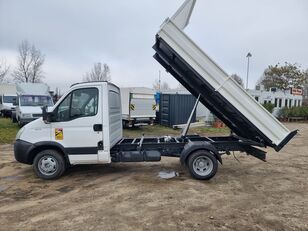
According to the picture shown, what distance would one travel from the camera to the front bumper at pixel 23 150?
22.5 ft

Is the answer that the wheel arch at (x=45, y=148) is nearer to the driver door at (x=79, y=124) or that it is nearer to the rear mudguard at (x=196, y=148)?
the driver door at (x=79, y=124)

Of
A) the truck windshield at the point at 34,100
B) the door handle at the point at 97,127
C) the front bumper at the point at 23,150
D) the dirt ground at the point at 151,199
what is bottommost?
the dirt ground at the point at 151,199

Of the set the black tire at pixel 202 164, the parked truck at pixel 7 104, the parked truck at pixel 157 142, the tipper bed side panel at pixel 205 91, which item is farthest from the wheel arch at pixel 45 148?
the parked truck at pixel 7 104

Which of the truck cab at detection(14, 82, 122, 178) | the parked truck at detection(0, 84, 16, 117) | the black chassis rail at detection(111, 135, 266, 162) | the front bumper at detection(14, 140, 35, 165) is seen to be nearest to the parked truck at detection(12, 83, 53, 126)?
the parked truck at detection(0, 84, 16, 117)

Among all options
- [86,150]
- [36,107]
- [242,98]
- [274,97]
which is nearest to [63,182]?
[86,150]

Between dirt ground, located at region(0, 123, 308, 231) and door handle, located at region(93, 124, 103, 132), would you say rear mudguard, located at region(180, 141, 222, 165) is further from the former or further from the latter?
door handle, located at region(93, 124, 103, 132)

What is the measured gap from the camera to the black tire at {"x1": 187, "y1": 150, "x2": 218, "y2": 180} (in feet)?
22.8

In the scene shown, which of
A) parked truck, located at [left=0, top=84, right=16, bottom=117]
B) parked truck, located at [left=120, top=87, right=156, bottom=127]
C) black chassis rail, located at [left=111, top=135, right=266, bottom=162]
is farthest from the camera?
parked truck, located at [left=0, top=84, right=16, bottom=117]

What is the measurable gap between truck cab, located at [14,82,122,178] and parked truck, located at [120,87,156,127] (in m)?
10.7

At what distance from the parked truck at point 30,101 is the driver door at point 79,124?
1044 cm

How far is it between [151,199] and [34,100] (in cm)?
1427

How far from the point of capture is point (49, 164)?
6969 millimetres

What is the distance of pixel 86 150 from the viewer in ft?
22.5

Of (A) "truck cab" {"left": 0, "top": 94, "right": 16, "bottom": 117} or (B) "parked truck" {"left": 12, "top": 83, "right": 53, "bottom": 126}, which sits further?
(A) "truck cab" {"left": 0, "top": 94, "right": 16, "bottom": 117}
